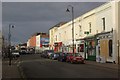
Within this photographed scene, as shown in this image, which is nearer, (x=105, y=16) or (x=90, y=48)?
(x=105, y=16)

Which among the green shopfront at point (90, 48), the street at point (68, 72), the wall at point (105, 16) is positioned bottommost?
the street at point (68, 72)

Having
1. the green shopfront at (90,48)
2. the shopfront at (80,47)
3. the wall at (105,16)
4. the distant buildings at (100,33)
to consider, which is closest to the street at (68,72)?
the distant buildings at (100,33)

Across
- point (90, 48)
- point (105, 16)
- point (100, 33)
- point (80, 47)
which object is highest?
point (105, 16)

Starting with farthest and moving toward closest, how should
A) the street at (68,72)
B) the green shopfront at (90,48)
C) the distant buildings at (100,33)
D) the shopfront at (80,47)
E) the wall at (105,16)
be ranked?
the shopfront at (80,47) → the green shopfront at (90,48) → the wall at (105,16) → the distant buildings at (100,33) → the street at (68,72)

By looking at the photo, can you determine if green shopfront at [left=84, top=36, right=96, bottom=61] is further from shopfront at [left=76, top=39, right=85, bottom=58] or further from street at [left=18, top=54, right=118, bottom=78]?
street at [left=18, top=54, right=118, bottom=78]

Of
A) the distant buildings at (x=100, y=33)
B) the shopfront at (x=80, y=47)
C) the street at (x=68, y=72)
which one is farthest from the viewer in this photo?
the shopfront at (x=80, y=47)

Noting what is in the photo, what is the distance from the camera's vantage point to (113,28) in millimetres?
45375

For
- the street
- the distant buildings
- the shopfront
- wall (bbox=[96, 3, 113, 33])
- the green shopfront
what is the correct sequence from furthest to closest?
the shopfront < the green shopfront < wall (bbox=[96, 3, 113, 33]) < the distant buildings < the street

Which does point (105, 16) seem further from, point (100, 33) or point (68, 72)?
point (68, 72)

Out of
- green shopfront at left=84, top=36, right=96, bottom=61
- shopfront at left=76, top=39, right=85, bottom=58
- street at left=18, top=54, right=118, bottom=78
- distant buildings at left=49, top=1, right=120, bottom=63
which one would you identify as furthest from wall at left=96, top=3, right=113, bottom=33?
street at left=18, top=54, right=118, bottom=78

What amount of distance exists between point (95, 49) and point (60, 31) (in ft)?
130

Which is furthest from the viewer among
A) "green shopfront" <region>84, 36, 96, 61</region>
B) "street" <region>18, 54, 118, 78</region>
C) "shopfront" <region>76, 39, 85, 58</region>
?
"shopfront" <region>76, 39, 85, 58</region>

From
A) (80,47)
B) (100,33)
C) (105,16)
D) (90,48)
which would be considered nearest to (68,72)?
(105,16)

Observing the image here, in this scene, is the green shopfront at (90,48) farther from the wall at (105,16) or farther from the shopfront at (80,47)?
the wall at (105,16)
